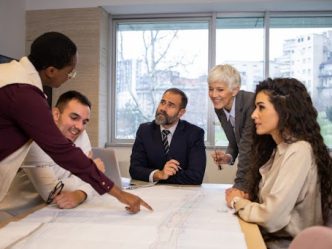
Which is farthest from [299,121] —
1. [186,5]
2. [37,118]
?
[186,5]

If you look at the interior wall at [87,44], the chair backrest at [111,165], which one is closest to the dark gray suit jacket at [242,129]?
the chair backrest at [111,165]

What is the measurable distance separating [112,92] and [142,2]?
43.2 inches

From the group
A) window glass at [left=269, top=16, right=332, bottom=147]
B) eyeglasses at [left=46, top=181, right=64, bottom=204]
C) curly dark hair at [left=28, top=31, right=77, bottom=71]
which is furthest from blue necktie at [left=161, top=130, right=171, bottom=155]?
window glass at [left=269, top=16, right=332, bottom=147]

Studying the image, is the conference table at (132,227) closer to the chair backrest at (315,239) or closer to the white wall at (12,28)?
the chair backrest at (315,239)

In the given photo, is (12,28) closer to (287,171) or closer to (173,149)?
(173,149)

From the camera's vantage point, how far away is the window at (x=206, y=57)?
393 cm

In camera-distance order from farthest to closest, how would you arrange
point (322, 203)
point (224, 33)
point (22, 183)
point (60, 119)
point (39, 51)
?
point (224, 33) → point (60, 119) → point (22, 183) → point (322, 203) → point (39, 51)

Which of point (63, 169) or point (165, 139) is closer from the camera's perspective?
point (63, 169)

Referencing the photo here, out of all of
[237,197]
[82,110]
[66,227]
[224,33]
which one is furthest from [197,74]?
[66,227]

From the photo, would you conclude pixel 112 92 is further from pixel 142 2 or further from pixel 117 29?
pixel 142 2

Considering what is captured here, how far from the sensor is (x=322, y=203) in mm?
1412

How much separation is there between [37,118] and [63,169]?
525 millimetres

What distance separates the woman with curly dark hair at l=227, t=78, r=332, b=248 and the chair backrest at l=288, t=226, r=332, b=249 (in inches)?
15.1

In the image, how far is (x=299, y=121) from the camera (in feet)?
4.76
